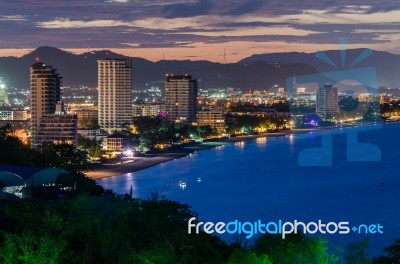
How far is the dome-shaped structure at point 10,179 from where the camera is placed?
20.5 feet

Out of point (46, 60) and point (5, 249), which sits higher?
point (46, 60)

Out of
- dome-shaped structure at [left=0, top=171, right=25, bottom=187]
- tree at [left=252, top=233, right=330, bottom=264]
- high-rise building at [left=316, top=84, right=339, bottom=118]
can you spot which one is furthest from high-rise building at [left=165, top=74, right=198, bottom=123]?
tree at [left=252, top=233, right=330, bottom=264]

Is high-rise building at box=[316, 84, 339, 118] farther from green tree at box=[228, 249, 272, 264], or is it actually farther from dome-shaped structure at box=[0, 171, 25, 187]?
green tree at box=[228, 249, 272, 264]

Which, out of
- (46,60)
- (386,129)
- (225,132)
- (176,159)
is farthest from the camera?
(46,60)

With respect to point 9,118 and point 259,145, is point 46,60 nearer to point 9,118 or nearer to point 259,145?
point 9,118

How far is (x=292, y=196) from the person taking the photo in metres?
9.01

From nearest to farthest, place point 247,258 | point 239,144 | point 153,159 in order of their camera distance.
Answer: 1. point 247,258
2. point 153,159
3. point 239,144

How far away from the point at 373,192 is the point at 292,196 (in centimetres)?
127

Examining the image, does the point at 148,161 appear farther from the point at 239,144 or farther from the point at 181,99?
the point at 181,99

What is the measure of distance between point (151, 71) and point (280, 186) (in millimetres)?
37751

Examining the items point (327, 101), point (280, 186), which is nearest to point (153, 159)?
point (280, 186)

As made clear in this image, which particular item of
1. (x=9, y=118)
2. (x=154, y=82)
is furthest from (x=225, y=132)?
(x=154, y=82)

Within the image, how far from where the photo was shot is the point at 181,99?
80.2ft

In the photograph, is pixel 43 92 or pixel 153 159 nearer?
pixel 153 159
